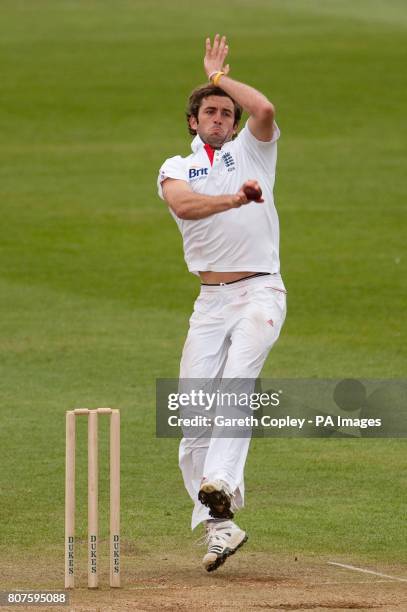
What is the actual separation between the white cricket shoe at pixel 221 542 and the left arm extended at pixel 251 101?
2105 millimetres

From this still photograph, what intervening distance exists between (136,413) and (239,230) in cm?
425

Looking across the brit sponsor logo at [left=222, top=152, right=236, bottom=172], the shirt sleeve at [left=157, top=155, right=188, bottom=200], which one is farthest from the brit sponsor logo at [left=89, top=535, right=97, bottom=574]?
the brit sponsor logo at [left=222, top=152, right=236, bottom=172]

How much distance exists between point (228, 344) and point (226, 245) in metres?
0.56

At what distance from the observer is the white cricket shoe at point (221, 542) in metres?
7.36

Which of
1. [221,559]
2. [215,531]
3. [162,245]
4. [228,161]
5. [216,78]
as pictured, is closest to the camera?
[221,559]

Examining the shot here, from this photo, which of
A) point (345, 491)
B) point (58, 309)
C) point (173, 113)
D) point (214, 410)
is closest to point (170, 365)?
point (58, 309)

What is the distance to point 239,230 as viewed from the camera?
780 cm

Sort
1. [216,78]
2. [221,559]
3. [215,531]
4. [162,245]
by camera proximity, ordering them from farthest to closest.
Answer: [162,245] < [216,78] < [215,531] < [221,559]

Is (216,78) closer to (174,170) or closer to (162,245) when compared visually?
(174,170)

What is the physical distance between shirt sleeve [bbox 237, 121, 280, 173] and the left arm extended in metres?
0.03

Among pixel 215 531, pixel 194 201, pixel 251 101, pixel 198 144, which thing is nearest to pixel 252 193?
pixel 194 201

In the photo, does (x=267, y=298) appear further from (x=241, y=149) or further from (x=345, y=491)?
(x=345, y=491)

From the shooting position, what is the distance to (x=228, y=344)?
7.96 meters

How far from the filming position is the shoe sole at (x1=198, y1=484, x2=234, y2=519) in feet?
23.7
